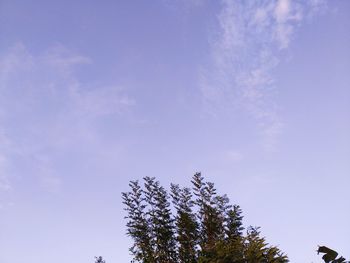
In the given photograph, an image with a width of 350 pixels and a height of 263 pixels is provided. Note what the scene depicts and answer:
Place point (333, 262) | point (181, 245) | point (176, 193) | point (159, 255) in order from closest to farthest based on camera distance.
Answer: point (333, 262), point (159, 255), point (181, 245), point (176, 193)

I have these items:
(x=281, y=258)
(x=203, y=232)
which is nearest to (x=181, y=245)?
(x=203, y=232)

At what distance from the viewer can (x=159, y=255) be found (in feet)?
137

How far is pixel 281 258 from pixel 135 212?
18257 mm

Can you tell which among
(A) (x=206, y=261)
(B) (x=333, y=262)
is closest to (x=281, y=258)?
(A) (x=206, y=261)

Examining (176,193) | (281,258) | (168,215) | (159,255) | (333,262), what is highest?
(176,193)

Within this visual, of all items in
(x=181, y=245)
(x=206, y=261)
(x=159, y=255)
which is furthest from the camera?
(x=181, y=245)

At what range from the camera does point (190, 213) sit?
152 ft

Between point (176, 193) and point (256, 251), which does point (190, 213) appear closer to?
point (176, 193)

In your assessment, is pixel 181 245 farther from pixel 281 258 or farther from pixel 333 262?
pixel 333 262

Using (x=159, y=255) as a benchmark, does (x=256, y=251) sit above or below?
below

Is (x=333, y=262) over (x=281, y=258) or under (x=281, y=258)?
under

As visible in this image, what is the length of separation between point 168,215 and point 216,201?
675 cm

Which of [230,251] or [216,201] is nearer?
[230,251]

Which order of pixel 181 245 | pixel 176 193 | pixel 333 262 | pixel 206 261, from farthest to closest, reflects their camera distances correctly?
pixel 176 193 → pixel 181 245 → pixel 206 261 → pixel 333 262
